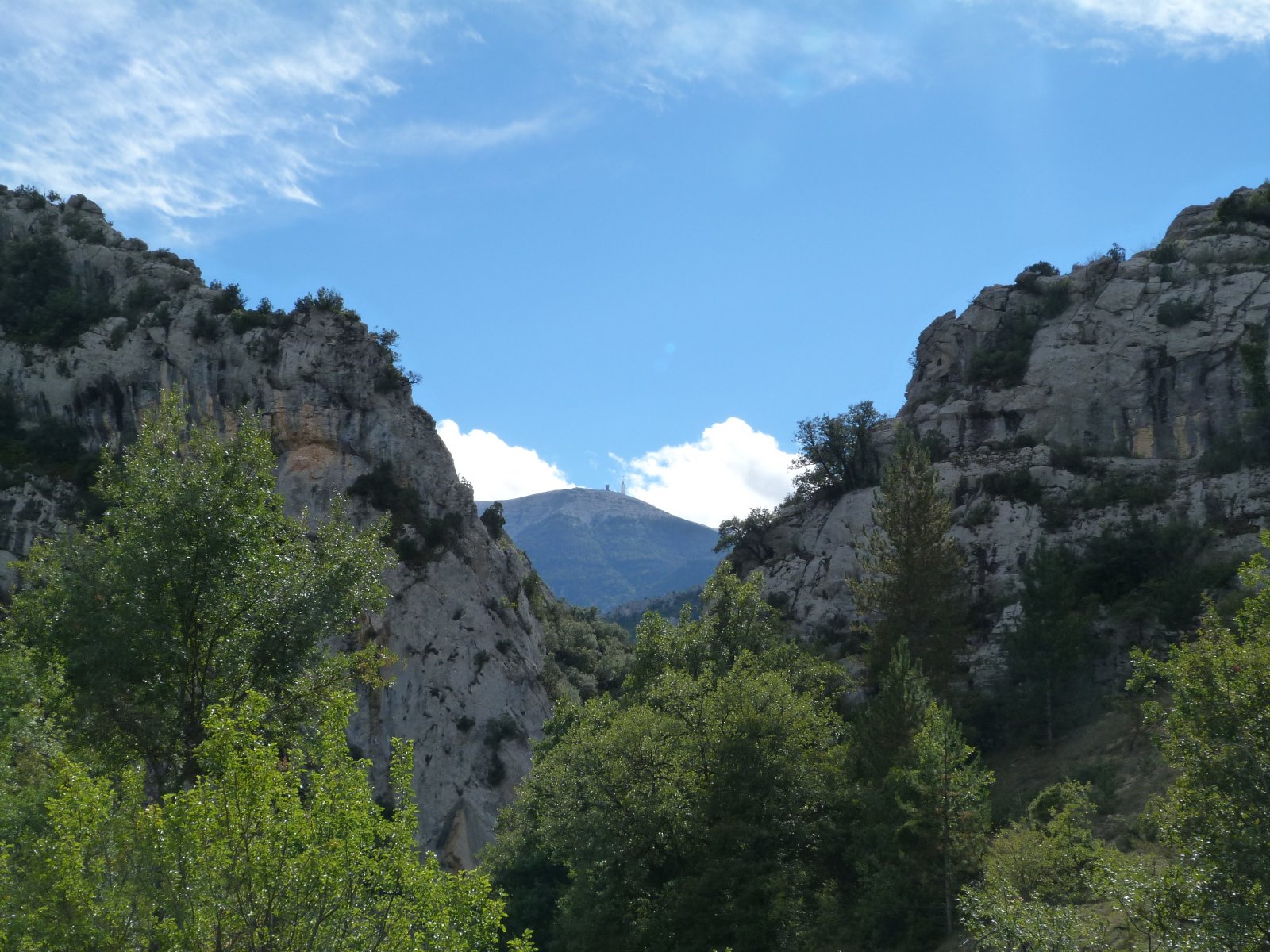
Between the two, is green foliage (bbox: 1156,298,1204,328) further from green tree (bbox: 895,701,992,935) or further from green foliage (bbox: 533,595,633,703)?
green tree (bbox: 895,701,992,935)

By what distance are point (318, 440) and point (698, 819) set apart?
1848 inches

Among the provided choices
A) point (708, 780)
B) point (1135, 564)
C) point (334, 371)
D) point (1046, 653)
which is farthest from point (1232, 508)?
point (334, 371)

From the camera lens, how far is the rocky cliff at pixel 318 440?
199 feet

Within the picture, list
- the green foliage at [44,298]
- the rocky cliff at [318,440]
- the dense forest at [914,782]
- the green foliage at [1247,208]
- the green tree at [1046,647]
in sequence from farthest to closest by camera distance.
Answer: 1. the green foliage at [44,298]
2. the green foliage at [1247,208]
3. the rocky cliff at [318,440]
4. the green tree at [1046,647]
5. the dense forest at [914,782]

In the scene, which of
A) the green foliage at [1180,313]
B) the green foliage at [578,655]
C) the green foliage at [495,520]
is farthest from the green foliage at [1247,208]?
the green foliage at [495,520]

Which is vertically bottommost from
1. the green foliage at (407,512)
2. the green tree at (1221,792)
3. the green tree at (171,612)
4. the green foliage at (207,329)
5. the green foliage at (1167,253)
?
the green tree at (1221,792)

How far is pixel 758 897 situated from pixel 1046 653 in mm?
19290

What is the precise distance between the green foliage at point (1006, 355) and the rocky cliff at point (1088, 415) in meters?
0.12

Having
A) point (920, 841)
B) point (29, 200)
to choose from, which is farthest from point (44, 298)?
point (920, 841)

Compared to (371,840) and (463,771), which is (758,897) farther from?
(463,771)

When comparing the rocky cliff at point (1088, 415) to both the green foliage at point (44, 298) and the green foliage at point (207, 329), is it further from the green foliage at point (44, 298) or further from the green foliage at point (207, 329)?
the green foliage at point (44, 298)

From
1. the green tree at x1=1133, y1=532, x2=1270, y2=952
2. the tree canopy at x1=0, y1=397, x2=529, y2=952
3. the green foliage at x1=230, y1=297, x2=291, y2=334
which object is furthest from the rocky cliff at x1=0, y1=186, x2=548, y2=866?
the green tree at x1=1133, y1=532, x2=1270, y2=952

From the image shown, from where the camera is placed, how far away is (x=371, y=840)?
11.4 metres

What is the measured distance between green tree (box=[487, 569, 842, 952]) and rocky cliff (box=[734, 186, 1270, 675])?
80.6ft
